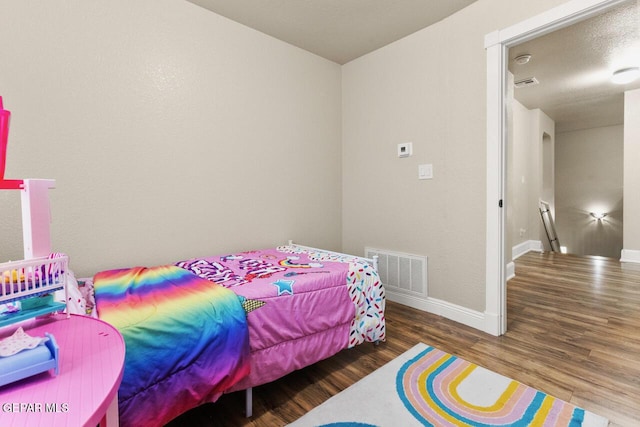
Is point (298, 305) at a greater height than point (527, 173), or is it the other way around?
point (527, 173)

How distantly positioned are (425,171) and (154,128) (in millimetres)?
2217

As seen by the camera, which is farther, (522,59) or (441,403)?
(522,59)

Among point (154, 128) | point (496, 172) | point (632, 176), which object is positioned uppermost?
point (154, 128)

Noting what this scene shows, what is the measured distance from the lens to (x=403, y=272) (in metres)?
2.85

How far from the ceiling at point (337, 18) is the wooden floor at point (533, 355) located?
252 cm

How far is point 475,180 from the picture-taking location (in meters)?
2.35

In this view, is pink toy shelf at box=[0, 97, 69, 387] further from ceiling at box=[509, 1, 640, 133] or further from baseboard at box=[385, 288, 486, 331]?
ceiling at box=[509, 1, 640, 133]

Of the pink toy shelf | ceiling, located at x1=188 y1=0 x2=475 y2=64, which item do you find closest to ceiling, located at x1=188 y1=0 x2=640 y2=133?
ceiling, located at x1=188 y1=0 x2=475 y2=64

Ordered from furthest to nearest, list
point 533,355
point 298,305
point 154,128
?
point 154,128, point 533,355, point 298,305

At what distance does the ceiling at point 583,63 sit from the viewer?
8.64 feet

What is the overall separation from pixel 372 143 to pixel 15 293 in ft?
9.44

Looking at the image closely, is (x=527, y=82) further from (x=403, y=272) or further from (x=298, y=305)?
(x=298, y=305)

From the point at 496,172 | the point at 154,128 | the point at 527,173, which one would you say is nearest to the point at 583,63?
the point at 527,173

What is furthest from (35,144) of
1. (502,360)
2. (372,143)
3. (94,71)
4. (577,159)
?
(577,159)
